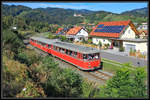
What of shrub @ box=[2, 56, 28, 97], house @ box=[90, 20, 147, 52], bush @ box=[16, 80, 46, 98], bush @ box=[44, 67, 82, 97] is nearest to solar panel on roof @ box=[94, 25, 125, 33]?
house @ box=[90, 20, 147, 52]

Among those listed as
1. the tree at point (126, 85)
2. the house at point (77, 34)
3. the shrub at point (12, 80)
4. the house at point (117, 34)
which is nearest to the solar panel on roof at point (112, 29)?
the house at point (117, 34)

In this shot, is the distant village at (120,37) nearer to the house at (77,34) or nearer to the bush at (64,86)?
the house at (77,34)

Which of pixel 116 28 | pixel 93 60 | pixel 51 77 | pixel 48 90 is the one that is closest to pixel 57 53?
pixel 93 60

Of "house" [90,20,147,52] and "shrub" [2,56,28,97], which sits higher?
"house" [90,20,147,52]

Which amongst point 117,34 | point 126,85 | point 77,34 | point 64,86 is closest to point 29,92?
point 64,86

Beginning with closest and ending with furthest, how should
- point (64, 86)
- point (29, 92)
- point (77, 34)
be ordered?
point (29, 92), point (64, 86), point (77, 34)

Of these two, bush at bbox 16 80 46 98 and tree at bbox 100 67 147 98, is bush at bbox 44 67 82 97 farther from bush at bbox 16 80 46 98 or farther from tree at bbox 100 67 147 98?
tree at bbox 100 67 147 98

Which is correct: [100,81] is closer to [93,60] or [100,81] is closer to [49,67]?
[93,60]

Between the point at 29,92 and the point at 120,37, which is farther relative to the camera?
the point at 120,37

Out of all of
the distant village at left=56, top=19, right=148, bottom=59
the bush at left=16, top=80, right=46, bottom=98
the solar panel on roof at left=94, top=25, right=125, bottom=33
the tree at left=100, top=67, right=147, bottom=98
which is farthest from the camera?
the solar panel on roof at left=94, top=25, right=125, bottom=33

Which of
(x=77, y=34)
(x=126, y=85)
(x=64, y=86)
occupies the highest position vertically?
(x=77, y=34)

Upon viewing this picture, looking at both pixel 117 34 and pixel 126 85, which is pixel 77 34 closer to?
pixel 117 34

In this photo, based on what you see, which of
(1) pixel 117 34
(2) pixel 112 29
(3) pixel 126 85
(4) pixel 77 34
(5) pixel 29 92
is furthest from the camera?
(4) pixel 77 34
